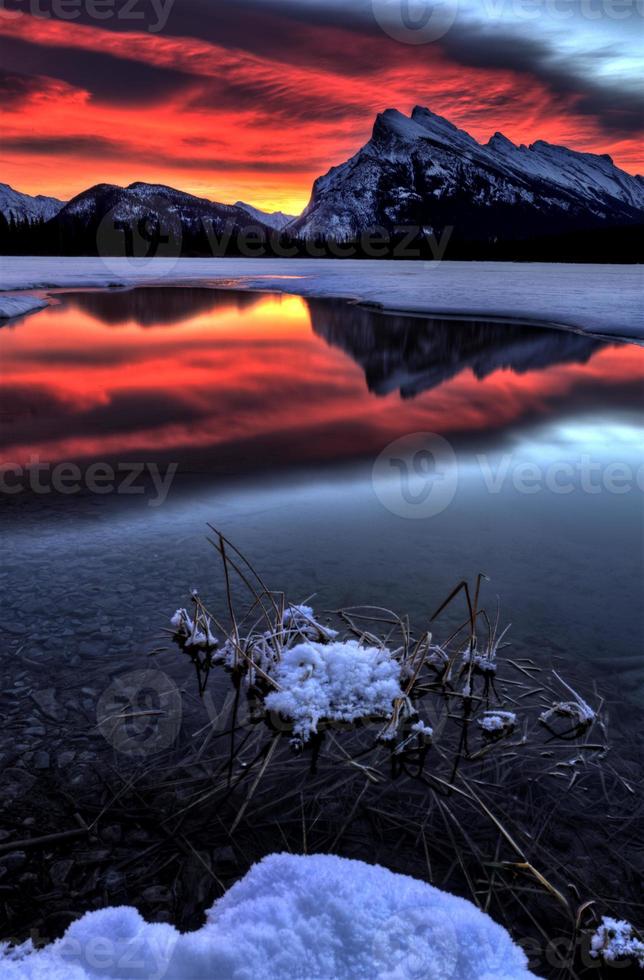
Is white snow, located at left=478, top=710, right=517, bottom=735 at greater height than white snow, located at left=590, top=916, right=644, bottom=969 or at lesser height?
greater

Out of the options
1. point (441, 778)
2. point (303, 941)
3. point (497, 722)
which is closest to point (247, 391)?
point (497, 722)

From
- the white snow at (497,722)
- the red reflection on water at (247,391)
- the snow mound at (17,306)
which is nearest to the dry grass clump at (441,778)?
the white snow at (497,722)

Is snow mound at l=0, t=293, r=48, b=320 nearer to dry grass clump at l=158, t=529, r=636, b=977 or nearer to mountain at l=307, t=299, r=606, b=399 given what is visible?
mountain at l=307, t=299, r=606, b=399

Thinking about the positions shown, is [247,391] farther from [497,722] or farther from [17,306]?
[17,306]

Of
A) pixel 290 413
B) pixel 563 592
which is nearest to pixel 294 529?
pixel 563 592

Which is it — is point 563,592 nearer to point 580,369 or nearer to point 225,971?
point 225,971

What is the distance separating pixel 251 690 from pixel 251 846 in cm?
105

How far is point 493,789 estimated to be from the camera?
3.18 m

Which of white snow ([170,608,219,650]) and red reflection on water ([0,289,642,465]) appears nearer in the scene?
white snow ([170,608,219,650])

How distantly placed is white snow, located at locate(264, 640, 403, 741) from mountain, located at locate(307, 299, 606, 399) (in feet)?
32.8

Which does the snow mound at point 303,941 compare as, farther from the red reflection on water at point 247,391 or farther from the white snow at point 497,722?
the red reflection on water at point 247,391

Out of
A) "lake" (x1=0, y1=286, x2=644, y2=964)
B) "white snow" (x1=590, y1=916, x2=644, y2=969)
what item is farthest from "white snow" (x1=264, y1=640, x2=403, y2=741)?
"white snow" (x1=590, y1=916, x2=644, y2=969)

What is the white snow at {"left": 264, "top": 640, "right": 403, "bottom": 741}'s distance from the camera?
362 centimetres

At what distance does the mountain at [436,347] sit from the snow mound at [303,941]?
451 inches
